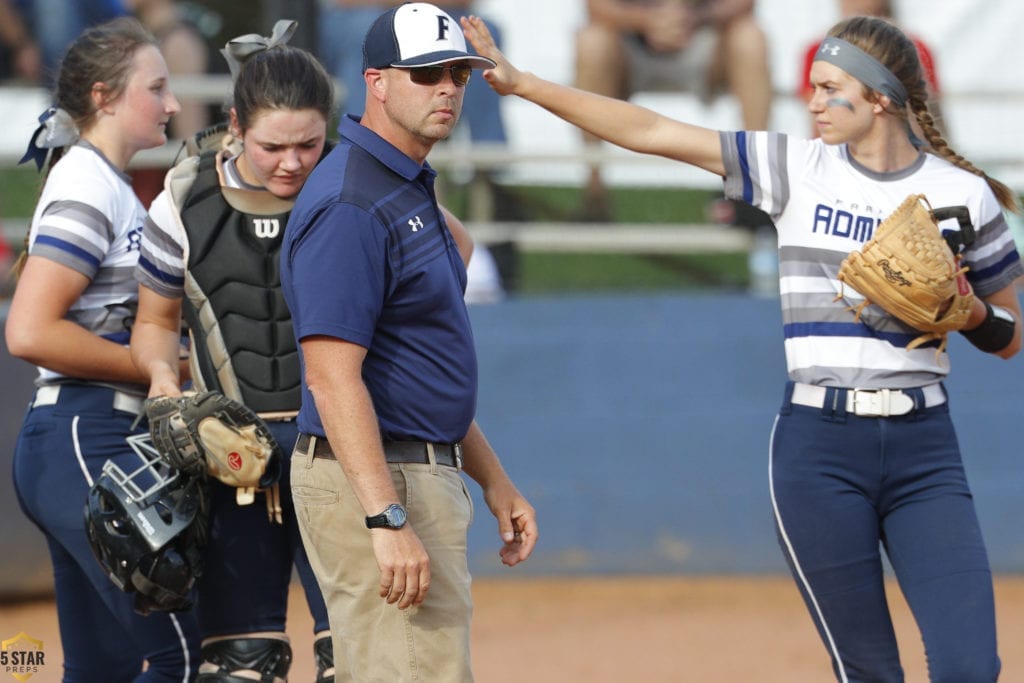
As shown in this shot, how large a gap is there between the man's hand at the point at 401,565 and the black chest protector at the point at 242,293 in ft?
2.88

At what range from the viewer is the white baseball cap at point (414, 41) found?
3213mm

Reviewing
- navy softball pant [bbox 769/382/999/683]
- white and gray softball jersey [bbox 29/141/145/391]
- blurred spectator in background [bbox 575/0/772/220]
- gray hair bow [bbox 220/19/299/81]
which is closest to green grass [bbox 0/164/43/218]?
blurred spectator in background [bbox 575/0/772/220]

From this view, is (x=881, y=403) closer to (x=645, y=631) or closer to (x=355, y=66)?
(x=645, y=631)

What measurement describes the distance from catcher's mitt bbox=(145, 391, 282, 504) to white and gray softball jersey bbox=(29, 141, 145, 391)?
0.51m

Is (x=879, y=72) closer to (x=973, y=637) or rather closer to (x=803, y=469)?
(x=803, y=469)

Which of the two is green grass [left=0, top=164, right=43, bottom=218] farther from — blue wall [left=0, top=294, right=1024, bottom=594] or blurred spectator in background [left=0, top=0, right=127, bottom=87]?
blue wall [left=0, top=294, right=1024, bottom=594]

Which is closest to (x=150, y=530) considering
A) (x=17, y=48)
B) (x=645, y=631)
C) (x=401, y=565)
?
(x=401, y=565)

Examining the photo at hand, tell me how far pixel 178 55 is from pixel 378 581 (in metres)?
6.37

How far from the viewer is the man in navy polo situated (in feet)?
10.1

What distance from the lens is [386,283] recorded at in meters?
3.18

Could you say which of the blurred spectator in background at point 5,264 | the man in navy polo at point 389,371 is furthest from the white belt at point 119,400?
the blurred spectator in background at point 5,264

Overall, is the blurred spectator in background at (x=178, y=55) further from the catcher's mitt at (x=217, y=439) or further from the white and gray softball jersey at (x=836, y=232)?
the white and gray softball jersey at (x=836, y=232)

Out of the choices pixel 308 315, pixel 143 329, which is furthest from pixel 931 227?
pixel 143 329

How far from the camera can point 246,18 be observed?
9.41 metres
